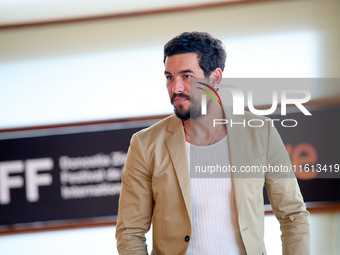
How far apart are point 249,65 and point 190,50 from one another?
1524mm

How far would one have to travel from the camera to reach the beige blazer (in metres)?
1.54

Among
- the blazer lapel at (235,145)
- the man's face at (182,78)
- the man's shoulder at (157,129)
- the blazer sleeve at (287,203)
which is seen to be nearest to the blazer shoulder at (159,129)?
the man's shoulder at (157,129)

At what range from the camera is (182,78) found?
5.20ft

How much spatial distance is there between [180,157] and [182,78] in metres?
0.36

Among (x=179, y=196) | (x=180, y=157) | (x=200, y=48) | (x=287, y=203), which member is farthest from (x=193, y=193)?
(x=200, y=48)

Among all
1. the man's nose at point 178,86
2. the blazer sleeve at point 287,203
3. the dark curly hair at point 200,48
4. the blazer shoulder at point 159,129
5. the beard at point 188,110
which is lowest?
the blazer sleeve at point 287,203

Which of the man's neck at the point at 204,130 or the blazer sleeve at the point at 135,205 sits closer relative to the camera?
the blazer sleeve at the point at 135,205

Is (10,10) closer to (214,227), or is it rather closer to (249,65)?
(249,65)

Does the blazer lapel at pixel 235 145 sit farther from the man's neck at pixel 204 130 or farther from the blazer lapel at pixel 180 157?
the blazer lapel at pixel 180 157

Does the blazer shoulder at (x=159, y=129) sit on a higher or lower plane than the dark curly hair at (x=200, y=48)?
lower

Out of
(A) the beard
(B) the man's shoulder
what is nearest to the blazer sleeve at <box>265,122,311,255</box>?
(A) the beard

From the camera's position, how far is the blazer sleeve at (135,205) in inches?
60.6

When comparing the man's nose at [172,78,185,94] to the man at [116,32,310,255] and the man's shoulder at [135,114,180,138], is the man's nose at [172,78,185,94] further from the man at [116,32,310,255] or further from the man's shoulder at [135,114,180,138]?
the man's shoulder at [135,114,180,138]

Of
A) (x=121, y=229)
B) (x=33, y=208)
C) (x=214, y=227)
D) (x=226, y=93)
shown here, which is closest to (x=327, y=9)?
(x=226, y=93)
